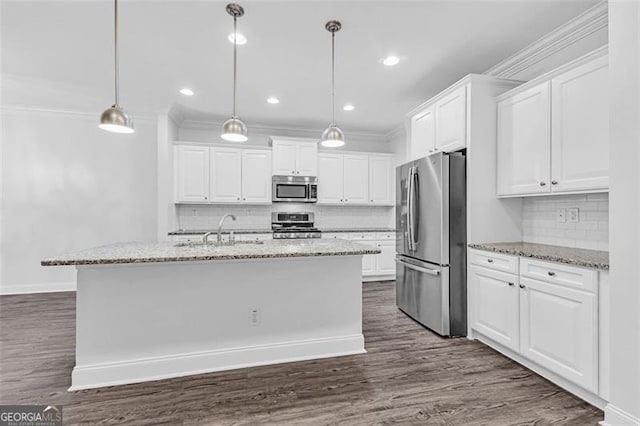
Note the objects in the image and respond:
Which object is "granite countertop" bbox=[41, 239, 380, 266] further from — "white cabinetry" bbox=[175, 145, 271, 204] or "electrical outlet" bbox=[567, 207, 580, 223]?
"white cabinetry" bbox=[175, 145, 271, 204]

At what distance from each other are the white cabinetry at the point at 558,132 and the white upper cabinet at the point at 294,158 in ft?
9.84

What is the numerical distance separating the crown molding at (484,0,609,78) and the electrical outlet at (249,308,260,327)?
3334 millimetres

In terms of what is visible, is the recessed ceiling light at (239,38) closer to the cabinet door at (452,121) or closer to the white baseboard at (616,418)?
the cabinet door at (452,121)

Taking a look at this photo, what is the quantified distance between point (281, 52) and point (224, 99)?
154 centimetres

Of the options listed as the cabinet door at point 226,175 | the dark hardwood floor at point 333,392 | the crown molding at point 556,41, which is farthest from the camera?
the cabinet door at point 226,175

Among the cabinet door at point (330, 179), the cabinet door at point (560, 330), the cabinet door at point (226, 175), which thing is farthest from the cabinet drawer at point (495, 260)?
the cabinet door at point (226, 175)

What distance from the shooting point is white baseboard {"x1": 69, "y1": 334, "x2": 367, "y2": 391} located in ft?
6.93

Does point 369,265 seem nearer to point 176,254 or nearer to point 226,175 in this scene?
point 226,175

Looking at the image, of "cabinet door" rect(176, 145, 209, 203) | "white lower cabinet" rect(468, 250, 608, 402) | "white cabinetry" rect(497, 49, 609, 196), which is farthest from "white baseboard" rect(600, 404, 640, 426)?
"cabinet door" rect(176, 145, 209, 203)

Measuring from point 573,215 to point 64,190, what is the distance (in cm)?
628

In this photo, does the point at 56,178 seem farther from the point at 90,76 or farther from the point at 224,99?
the point at 224,99

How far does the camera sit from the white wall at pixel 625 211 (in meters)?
1.58

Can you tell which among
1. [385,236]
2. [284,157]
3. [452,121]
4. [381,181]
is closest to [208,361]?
[452,121]

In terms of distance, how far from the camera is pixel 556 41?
2633 mm
